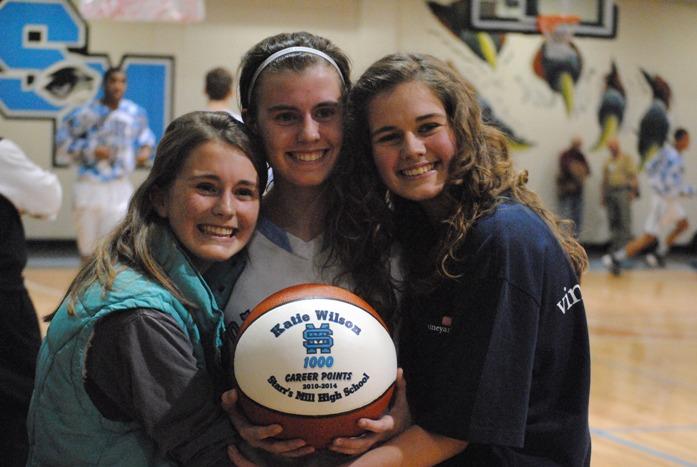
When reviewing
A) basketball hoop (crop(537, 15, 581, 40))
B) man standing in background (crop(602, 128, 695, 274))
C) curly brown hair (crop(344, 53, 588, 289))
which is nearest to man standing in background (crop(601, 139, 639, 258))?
man standing in background (crop(602, 128, 695, 274))

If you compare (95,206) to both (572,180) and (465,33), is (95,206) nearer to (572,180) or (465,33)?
(465,33)

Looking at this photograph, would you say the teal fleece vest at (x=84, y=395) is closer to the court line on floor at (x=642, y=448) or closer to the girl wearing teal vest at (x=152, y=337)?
the girl wearing teal vest at (x=152, y=337)

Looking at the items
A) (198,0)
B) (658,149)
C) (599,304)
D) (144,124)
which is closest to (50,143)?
(144,124)

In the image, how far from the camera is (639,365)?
657 cm

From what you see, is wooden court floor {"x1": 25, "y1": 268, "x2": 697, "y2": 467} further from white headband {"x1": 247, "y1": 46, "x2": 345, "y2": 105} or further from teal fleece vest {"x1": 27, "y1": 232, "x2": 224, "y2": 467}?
teal fleece vest {"x1": 27, "y1": 232, "x2": 224, "y2": 467}

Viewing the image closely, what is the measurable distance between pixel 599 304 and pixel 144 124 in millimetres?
4845

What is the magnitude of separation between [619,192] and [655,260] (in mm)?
1143

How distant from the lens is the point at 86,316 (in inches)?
77.1

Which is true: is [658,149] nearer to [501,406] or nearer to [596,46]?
[596,46]

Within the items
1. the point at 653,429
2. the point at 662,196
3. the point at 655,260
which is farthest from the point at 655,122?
the point at 653,429

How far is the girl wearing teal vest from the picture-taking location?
1.94 meters

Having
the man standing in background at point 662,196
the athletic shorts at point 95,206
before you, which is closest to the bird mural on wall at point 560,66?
the man standing in background at point 662,196

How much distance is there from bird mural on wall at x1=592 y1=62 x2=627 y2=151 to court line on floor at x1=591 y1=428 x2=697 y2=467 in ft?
33.4

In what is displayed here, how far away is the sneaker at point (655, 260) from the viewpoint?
44.0ft
